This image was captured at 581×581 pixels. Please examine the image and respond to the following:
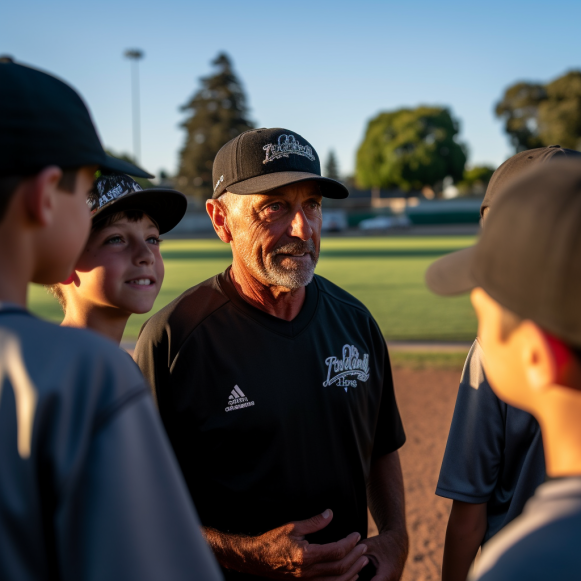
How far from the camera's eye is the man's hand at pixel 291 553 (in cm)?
212

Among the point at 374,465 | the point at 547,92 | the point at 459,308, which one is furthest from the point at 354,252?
the point at 547,92

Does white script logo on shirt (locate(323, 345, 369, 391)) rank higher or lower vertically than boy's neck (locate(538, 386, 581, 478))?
lower

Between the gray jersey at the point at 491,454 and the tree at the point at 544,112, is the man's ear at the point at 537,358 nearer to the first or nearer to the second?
the gray jersey at the point at 491,454

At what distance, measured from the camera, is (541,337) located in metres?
1.13

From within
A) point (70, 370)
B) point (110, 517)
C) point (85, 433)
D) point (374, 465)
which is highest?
point (70, 370)

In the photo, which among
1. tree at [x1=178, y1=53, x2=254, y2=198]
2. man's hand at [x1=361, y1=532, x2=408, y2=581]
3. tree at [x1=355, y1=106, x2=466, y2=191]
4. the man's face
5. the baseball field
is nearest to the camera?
man's hand at [x1=361, y1=532, x2=408, y2=581]

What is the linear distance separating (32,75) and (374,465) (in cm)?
230

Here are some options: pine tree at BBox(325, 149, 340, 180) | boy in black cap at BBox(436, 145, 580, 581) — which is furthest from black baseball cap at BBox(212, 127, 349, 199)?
pine tree at BBox(325, 149, 340, 180)

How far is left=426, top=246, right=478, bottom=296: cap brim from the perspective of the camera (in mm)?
1425

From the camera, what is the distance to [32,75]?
3.89ft

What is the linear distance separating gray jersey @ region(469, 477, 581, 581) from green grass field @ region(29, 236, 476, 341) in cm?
999

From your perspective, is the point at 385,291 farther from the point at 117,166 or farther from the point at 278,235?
the point at 117,166

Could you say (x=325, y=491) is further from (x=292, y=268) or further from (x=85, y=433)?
(x=85, y=433)

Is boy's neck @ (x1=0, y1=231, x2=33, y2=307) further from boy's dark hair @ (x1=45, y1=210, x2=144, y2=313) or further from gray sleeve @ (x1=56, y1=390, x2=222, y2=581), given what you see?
boy's dark hair @ (x1=45, y1=210, x2=144, y2=313)
